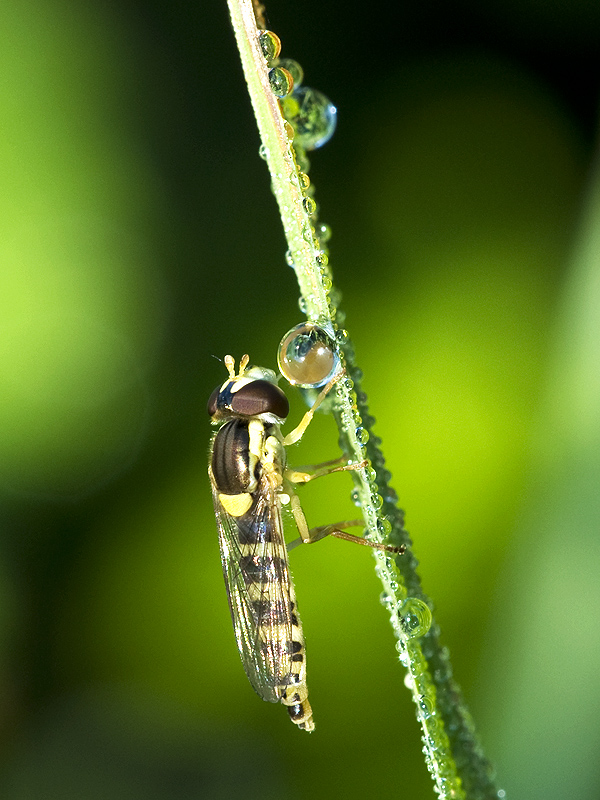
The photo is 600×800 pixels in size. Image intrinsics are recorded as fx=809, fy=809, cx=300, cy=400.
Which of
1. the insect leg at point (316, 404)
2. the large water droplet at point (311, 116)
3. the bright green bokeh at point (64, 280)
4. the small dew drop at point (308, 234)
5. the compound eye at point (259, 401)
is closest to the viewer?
the small dew drop at point (308, 234)

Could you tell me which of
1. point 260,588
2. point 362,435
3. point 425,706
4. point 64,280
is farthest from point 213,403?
point 425,706

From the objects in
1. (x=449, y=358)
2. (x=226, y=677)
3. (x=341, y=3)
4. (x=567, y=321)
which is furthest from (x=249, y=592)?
(x=341, y=3)

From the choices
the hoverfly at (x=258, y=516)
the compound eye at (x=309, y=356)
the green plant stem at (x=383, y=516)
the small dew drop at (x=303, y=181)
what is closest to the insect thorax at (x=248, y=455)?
the hoverfly at (x=258, y=516)

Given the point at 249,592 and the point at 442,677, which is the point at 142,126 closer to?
the point at 249,592

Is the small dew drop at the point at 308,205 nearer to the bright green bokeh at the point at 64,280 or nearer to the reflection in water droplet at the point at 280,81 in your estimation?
the reflection in water droplet at the point at 280,81

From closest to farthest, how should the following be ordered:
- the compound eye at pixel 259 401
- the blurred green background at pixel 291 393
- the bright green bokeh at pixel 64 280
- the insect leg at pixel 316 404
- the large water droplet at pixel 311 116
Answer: the insect leg at pixel 316 404 → the large water droplet at pixel 311 116 → the blurred green background at pixel 291 393 → the compound eye at pixel 259 401 → the bright green bokeh at pixel 64 280

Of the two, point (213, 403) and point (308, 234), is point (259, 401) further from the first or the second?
point (308, 234)

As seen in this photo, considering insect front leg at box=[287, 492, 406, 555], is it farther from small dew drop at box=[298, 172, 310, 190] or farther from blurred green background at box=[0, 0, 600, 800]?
small dew drop at box=[298, 172, 310, 190]
